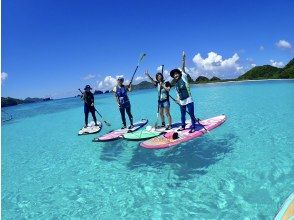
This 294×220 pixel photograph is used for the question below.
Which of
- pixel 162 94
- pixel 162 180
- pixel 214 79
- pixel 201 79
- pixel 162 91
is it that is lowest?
pixel 162 180

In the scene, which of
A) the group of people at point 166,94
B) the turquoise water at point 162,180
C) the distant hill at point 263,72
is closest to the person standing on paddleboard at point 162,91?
the group of people at point 166,94

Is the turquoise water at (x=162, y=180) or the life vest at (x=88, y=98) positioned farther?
the life vest at (x=88, y=98)

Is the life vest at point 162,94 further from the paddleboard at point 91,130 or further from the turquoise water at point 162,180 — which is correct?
the paddleboard at point 91,130

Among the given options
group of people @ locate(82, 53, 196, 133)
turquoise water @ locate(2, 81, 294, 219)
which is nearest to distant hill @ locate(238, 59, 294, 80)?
group of people @ locate(82, 53, 196, 133)

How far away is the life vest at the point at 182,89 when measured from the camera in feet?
40.8

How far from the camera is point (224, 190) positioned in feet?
26.5

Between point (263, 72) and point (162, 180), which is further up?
Answer: point (263, 72)

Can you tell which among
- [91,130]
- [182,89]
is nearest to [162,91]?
[182,89]

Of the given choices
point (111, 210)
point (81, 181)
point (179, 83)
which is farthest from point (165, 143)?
point (111, 210)

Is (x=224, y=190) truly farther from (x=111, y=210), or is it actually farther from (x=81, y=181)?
(x=81, y=181)

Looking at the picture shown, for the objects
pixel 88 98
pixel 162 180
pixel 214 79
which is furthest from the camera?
pixel 214 79

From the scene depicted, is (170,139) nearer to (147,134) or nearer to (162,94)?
(147,134)

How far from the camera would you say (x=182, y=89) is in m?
12.5

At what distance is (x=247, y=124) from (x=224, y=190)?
9.46 meters
